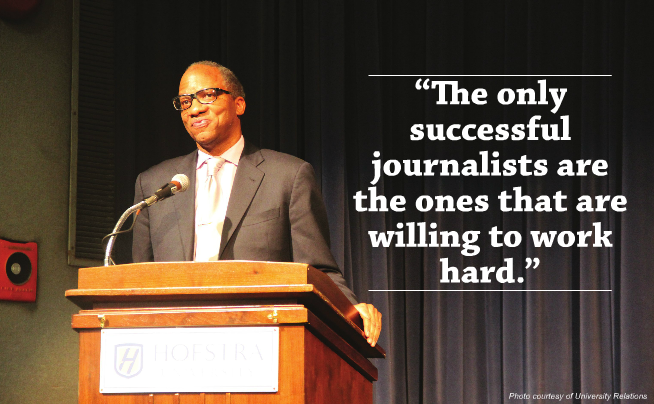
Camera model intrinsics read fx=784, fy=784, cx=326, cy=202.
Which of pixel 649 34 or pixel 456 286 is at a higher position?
pixel 649 34

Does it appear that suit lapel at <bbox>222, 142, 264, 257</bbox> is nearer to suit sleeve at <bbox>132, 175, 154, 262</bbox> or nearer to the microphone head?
the microphone head

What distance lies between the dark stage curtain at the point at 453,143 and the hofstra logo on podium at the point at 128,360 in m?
2.32

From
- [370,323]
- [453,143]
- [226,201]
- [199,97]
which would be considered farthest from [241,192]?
[453,143]

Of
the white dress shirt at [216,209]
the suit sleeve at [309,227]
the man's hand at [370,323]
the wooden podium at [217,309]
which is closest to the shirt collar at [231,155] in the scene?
the white dress shirt at [216,209]

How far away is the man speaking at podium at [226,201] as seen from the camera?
200 cm

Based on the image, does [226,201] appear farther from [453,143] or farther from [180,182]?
[453,143]

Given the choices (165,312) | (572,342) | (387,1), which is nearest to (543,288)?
(572,342)

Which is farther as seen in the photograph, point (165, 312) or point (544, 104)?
point (544, 104)

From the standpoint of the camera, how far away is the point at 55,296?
3.31 meters

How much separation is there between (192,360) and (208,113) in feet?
3.30

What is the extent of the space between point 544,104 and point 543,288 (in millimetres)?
872

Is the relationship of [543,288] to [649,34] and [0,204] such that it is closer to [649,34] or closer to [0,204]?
[649,34]

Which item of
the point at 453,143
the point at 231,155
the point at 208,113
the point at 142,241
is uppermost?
the point at 453,143

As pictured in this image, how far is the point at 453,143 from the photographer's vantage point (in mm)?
3764
